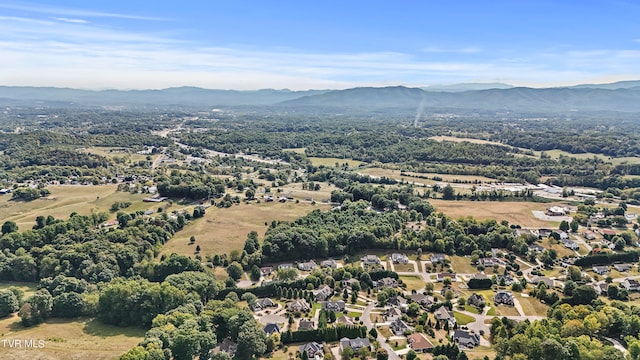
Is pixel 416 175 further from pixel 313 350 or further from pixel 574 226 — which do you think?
pixel 313 350

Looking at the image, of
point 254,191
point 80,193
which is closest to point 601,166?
point 254,191

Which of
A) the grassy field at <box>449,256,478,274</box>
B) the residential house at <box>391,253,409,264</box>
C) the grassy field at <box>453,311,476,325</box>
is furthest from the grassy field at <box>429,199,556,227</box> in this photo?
the grassy field at <box>453,311,476,325</box>

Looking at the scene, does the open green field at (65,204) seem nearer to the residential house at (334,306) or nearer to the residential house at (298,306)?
the residential house at (298,306)

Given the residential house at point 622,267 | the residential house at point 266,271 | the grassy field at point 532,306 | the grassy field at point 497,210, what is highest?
the grassy field at point 497,210

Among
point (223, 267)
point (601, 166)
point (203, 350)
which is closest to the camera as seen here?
point (203, 350)

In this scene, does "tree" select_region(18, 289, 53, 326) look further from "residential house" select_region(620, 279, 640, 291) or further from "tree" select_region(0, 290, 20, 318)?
"residential house" select_region(620, 279, 640, 291)

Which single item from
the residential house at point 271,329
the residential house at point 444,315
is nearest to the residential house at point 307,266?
the residential house at point 271,329

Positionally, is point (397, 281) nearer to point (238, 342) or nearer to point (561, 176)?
point (238, 342)
